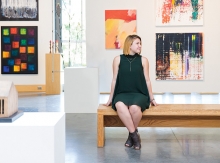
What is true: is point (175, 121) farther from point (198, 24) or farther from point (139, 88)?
point (198, 24)

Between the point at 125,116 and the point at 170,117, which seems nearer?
the point at 125,116

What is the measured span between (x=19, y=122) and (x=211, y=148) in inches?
112

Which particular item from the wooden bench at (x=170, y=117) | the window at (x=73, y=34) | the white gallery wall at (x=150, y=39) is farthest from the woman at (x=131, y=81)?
the window at (x=73, y=34)

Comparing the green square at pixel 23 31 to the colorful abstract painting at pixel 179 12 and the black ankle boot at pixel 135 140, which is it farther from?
the black ankle boot at pixel 135 140

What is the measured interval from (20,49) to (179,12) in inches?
195

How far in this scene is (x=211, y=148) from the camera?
4652 mm

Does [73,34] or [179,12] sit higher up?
[179,12]

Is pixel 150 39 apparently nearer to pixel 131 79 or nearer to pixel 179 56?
pixel 179 56

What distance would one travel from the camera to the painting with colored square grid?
12.3 m

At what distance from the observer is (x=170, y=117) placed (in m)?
4.98

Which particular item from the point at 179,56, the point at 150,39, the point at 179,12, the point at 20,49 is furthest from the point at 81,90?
the point at 20,49

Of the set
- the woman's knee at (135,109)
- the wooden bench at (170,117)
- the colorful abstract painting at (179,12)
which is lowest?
the wooden bench at (170,117)

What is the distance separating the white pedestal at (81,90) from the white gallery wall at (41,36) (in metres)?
4.85

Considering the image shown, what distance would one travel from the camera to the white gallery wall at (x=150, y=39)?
1074 centimetres
